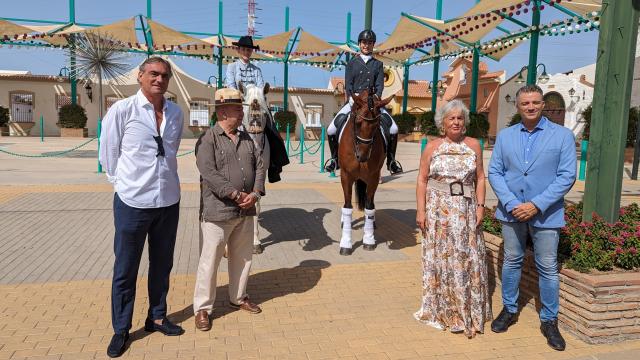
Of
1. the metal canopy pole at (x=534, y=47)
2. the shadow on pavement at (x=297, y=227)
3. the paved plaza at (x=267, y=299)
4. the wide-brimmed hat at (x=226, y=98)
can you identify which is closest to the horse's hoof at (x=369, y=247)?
the paved plaza at (x=267, y=299)

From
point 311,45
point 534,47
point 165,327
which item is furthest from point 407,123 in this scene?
point 165,327

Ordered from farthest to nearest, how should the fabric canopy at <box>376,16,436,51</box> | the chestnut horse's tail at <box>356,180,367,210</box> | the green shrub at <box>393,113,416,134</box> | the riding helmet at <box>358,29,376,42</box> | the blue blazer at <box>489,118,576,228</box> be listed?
the green shrub at <box>393,113,416,134</box>, the fabric canopy at <box>376,16,436,51</box>, the chestnut horse's tail at <box>356,180,367,210</box>, the riding helmet at <box>358,29,376,42</box>, the blue blazer at <box>489,118,576,228</box>

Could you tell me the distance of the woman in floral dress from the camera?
3721mm

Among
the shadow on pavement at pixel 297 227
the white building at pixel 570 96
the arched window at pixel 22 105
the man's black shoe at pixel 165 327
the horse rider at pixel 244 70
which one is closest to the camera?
the man's black shoe at pixel 165 327

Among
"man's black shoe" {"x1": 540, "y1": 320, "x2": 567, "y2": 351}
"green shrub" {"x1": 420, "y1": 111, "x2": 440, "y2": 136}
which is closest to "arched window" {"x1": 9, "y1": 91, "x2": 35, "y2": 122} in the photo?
"green shrub" {"x1": 420, "y1": 111, "x2": 440, "y2": 136}

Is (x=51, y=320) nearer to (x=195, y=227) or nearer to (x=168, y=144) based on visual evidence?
(x=168, y=144)

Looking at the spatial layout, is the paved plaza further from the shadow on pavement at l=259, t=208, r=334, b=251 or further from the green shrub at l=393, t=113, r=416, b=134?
the green shrub at l=393, t=113, r=416, b=134

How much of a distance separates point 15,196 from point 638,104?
28.4 m

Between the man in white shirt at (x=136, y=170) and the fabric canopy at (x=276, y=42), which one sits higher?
the fabric canopy at (x=276, y=42)

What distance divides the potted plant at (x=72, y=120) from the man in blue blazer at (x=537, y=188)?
89.3ft

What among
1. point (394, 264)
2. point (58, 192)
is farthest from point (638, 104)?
point (58, 192)

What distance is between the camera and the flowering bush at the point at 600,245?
3.77 metres

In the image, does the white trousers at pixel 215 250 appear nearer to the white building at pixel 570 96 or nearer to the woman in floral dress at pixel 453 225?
the woman in floral dress at pixel 453 225

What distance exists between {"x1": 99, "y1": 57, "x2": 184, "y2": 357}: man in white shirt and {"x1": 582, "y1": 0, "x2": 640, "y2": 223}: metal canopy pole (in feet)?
12.8
